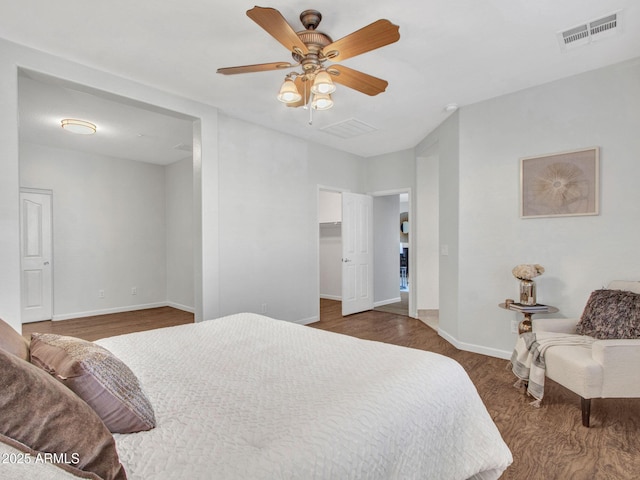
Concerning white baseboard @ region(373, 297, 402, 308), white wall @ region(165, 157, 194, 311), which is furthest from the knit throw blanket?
white wall @ region(165, 157, 194, 311)

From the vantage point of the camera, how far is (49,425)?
0.73 metres

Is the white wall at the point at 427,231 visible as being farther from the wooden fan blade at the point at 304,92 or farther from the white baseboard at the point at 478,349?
the wooden fan blade at the point at 304,92

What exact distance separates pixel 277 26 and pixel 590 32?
226 centimetres

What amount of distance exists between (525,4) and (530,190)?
Result: 66.7 inches

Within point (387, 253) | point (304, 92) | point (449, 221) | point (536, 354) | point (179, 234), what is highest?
point (304, 92)

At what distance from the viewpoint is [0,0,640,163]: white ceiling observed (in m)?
2.11

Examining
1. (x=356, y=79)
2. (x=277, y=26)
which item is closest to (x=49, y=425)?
(x=277, y=26)

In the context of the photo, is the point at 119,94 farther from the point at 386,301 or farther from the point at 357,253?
the point at 386,301

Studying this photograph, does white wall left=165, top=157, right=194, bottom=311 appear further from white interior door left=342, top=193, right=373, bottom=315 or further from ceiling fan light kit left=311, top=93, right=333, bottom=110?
ceiling fan light kit left=311, top=93, right=333, bottom=110

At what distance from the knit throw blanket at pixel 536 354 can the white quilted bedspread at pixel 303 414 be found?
3.95 ft

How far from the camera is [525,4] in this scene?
2.08 m

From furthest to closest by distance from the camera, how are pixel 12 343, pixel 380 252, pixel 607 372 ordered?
pixel 380 252, pixel 607 372, pixel 12 343

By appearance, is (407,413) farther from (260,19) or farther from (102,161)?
(102,161)

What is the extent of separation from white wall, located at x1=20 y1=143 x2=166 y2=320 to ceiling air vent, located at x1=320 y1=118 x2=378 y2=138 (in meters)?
3.71
